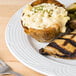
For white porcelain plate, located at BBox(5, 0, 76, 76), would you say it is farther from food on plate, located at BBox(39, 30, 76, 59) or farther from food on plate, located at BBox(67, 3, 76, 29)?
food on plate, located at BBox(67, 3, 76, 29)

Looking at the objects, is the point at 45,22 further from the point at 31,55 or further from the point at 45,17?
the point at 31,55

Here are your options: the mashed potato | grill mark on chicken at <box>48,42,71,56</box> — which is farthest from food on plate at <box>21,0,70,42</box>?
→ grill mark on chicken at <box>48,42,71,56</box>

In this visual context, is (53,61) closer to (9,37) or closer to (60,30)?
(60,30)

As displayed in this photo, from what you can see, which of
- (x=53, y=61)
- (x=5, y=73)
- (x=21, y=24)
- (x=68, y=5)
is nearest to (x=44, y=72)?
(x=53, y=61)

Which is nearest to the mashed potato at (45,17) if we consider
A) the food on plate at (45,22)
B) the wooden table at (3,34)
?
the food on plate at (45,22)

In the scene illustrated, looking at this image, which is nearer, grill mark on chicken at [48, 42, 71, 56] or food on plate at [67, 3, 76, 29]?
grill mark on chicken at [48, 42, 71, 56]

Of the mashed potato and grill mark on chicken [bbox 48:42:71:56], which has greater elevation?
the mashed potato
